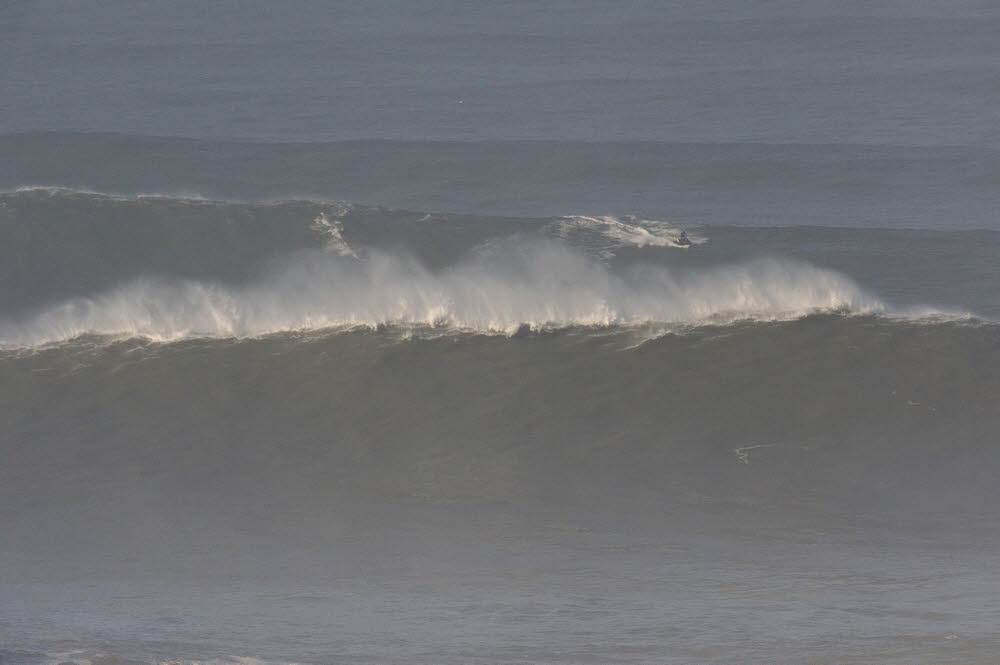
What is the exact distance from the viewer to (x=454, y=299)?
14.4 metres

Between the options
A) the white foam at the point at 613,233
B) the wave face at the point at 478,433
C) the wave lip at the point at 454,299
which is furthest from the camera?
the white foam at the point at 613,233

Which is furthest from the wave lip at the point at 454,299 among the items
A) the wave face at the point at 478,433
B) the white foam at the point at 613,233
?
the white foam at the point at 613,233

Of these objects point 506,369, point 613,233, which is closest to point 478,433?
point 506,369

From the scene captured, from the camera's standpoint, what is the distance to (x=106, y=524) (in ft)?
37.0

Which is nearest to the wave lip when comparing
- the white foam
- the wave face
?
the wave face

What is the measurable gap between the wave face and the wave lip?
4cm

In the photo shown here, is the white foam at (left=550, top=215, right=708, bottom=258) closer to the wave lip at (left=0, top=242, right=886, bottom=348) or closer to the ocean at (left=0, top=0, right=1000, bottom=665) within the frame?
the ocean at (left=0, top=0, right=1000, bottom=665)

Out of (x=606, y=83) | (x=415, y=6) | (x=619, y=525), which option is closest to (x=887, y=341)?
(x=619, y=525)

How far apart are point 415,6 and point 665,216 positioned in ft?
39.9

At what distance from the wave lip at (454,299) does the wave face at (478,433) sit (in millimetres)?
41

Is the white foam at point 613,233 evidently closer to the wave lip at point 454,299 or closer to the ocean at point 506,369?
the ocean at point 506,369

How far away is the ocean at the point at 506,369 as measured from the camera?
31.4 ft

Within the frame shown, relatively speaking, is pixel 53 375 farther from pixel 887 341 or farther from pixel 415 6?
pixel 415 6

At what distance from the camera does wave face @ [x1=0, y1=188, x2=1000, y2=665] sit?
9477mm
